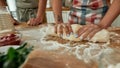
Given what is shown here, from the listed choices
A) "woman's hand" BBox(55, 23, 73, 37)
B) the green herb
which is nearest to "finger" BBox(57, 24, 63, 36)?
"woman's hand" BBox(55, 23, 73, 37)

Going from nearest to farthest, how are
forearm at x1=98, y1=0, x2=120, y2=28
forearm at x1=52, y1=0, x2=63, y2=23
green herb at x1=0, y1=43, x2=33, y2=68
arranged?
green herb at x1=0, y1=43, x2=33, y2=68, forearm at x1=98, y1=0, x2=120, y2=28, forearm at x1=52, y1=0, x2=63, y2=23

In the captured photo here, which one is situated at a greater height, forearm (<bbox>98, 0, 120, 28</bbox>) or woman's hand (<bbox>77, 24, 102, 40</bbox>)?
forearm (<bbox>98, 0, 120, 28</bbox>)

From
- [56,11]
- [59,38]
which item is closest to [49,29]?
[59,38]

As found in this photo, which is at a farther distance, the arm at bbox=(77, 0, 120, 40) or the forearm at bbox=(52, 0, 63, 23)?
the forearm at bbox=(52, 0, 63, 23)

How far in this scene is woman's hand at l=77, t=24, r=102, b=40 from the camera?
1.11 meters

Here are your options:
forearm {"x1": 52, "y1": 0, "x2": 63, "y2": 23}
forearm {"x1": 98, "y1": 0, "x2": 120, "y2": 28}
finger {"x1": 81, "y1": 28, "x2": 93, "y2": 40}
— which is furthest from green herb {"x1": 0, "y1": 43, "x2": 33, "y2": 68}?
forearm {"x1": 52, "y1": 0, "x2": 63, "y2": 23}

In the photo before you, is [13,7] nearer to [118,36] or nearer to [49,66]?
[118,36]

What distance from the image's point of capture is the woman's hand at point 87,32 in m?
1.11

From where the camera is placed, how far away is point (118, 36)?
1.15 meters

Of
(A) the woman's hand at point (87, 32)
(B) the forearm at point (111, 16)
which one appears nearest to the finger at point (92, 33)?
(A) the woman's hand at point (87, 32)

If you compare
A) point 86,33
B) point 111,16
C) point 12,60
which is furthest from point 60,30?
point 12,60

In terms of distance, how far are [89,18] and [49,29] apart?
0.31 meters

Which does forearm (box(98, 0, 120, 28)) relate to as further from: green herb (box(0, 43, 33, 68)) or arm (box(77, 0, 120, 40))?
green herb (box(0, 43, 33, 68))

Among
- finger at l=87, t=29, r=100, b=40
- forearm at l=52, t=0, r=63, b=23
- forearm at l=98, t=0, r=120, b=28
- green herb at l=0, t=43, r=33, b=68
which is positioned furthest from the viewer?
forearm at l=52, t=0, r=63, b=23
